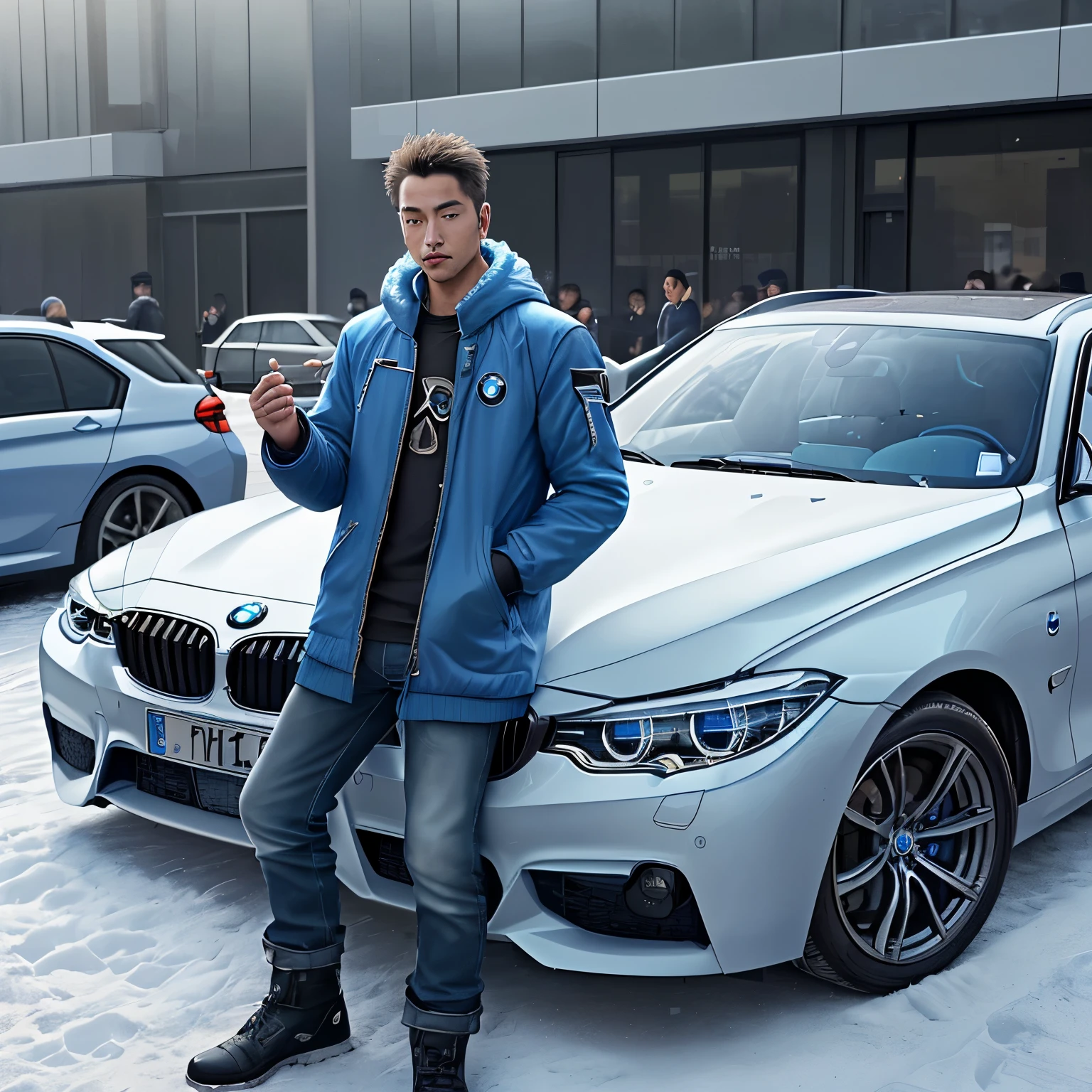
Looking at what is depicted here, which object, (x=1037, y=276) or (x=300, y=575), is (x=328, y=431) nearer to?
(x=300, y=575)

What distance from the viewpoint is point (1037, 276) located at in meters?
18.7

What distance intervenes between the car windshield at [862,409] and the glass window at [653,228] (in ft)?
54.4

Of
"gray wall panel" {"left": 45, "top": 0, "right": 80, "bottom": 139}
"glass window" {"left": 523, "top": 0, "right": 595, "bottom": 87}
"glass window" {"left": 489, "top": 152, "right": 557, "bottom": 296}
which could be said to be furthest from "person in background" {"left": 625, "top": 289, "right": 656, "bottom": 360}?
"gray wall panel" {"left": 45, "top": 0, "right": 80, "bottom": 139}

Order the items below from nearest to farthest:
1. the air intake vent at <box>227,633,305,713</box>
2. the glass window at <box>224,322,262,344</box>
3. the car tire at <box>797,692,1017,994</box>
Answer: the car tire at <box>797,692,1017,994</box>
the air intake vent at <box>227,633,305,713</box>
the glass window at <box>224,322,262,344</box>

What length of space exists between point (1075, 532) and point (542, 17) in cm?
2048

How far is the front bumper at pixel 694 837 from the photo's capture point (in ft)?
9.08

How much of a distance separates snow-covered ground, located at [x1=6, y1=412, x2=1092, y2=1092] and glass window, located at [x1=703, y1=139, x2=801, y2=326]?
17000 millimetres

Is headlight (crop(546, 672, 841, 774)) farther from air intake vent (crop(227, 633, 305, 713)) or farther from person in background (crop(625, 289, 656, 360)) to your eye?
person in background (crop(625, 289, 656, 360))

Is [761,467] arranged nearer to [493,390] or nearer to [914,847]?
[914,847]

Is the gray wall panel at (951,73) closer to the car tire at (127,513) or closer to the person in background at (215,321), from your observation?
the car tire at (127,513)

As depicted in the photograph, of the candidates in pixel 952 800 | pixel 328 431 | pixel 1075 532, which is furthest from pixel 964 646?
pixel 328 431

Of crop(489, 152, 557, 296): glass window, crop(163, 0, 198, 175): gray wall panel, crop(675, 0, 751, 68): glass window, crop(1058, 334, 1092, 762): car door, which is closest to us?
crop(1058, 334, 1092, 762): car door

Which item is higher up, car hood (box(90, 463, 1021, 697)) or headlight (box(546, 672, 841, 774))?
car hood (box(90, 463, 1021, 697))

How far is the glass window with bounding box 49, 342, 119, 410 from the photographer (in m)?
7.37
